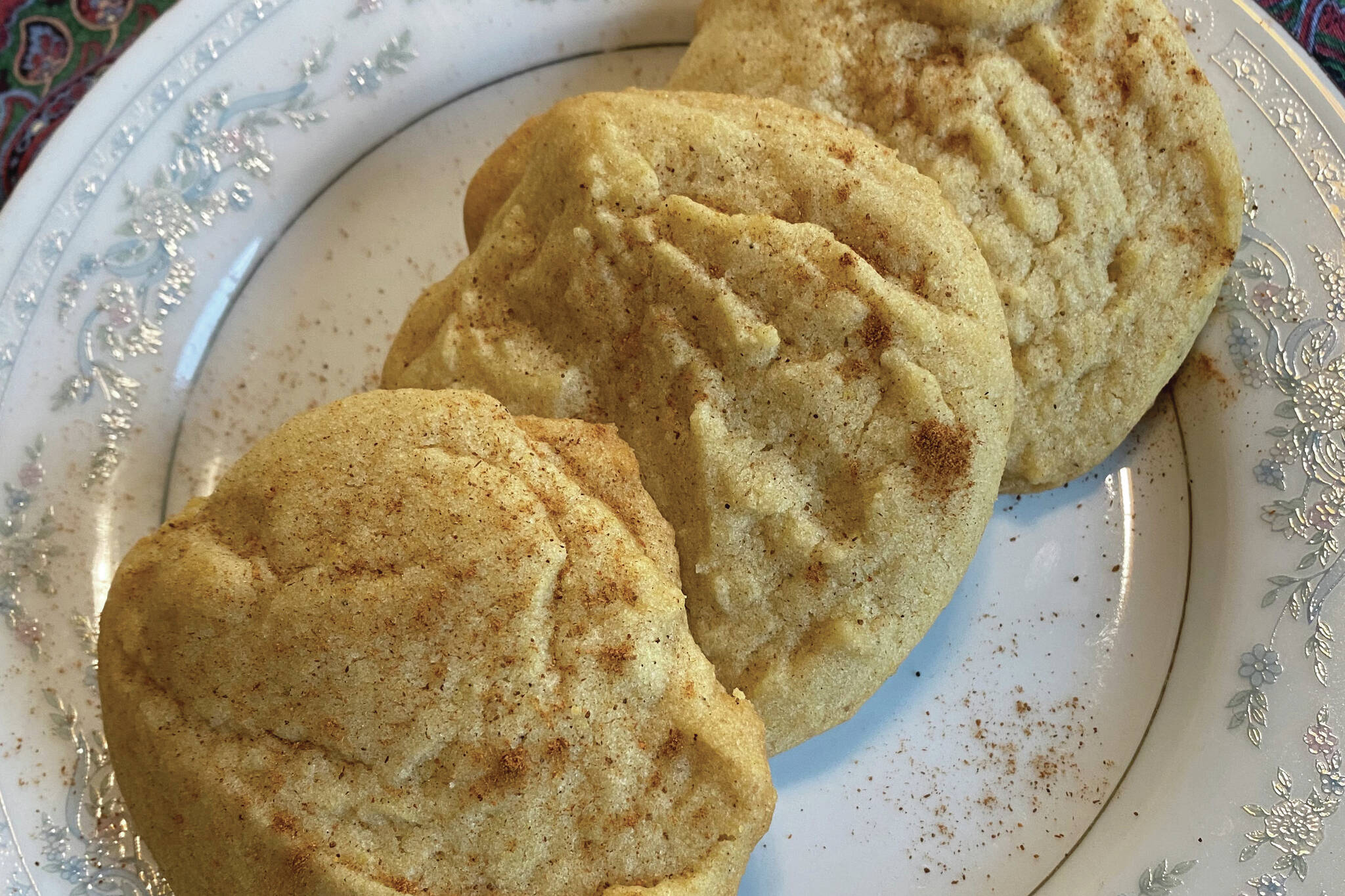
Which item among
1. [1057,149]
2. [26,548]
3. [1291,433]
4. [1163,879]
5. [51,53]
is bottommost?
[26,548]

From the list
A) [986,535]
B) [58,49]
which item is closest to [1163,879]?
[986,535]

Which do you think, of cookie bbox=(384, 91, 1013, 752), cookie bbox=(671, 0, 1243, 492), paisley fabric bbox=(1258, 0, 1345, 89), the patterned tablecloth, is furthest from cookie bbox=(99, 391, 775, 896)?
paisley fabric bbox=(1258, 0, 1345, 89)

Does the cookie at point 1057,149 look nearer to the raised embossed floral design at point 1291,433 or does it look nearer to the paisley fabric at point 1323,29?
the raised embossed floral design at point 1291,433

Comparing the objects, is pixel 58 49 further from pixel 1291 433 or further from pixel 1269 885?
pixel 1269 885

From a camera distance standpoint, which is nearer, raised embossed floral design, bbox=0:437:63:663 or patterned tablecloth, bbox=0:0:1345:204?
raised embossed floral design, bbox=0:437:63:663

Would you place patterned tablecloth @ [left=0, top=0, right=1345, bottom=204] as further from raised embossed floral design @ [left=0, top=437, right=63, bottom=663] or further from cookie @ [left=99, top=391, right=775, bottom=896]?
cookie @ [left=99, top=391, right=775, bottom=896]

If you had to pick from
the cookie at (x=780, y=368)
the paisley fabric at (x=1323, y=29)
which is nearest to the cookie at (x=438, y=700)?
the cookie at (x=780, y=368)
